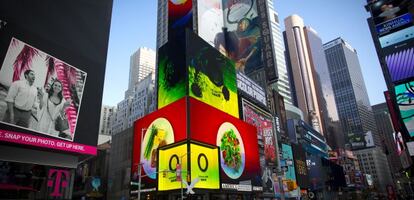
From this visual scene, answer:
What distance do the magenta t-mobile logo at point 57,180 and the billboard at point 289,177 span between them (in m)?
49.1

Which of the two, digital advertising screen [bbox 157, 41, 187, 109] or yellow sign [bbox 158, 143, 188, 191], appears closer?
yellow sign [bbox 158, 143, 188, 191]

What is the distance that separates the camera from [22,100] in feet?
58.7

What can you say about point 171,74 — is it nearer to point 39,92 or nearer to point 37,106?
point 39,92

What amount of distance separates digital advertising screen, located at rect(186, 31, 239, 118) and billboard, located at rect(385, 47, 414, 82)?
3108cm

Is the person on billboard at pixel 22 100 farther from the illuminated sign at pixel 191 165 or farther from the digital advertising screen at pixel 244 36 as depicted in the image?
the digital advertising screen at pixel 244 36

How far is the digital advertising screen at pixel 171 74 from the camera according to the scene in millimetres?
39281

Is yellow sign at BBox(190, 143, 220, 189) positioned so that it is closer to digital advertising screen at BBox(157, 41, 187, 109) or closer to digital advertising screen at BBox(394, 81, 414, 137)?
digital advertising screen at BBox(157, 41, 187, 109)

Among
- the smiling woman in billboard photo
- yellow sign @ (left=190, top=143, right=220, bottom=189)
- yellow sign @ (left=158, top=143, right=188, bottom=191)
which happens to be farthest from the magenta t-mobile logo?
yellow sign @ (left=190, top=143, right=220, bottom=189)

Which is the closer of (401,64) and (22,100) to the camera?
(22,100)

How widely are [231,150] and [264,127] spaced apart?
19.9 meters

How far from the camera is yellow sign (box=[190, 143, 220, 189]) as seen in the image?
3313 centimetres

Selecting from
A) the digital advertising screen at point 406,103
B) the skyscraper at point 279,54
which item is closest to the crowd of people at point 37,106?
the digital advertising screen at point 406,103

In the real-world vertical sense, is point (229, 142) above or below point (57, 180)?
above

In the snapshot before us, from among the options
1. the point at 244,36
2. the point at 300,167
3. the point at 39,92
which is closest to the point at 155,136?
the point at 39,92
